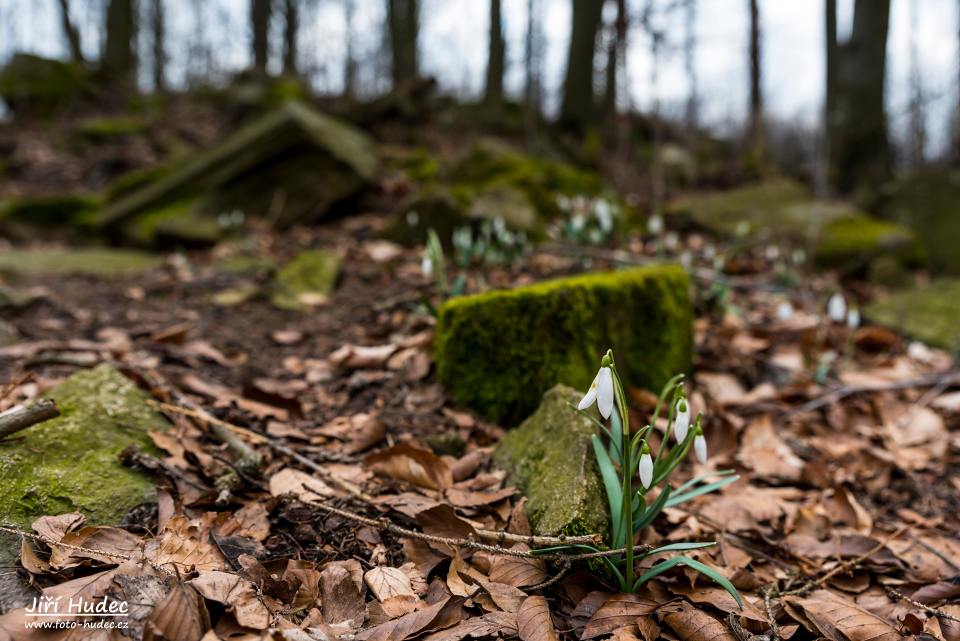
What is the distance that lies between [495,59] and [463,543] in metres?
12.2

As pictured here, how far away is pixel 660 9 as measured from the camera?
6645mm

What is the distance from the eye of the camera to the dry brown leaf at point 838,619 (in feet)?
5.18

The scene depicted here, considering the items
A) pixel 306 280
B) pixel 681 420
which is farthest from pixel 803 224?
pixel 681 420

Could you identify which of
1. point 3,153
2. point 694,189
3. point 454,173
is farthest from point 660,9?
point 3,153

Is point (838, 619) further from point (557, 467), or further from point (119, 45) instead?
point (119, 45)

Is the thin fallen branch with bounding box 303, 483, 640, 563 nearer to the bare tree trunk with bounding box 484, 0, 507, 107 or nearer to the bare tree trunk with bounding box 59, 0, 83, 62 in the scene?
the bare tree trunk with bounding box 484, 0, 507, 107

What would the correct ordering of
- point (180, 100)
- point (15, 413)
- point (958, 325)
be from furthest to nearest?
1. point (180, 100)
2. point (958, 325)
3. point (15, 413)

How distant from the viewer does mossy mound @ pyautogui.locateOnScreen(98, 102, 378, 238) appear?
6.20m

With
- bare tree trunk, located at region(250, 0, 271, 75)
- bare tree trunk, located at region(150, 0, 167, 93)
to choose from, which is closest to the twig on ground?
bare tree trunk, located at region(250, 0, 271, 75)

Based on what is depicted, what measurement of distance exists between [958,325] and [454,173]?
4.61 metres

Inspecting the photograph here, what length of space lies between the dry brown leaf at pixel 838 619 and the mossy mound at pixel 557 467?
59 cm

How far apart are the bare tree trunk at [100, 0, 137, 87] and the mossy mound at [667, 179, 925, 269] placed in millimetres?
13333

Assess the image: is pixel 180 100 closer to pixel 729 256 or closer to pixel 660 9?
pixel 660 9

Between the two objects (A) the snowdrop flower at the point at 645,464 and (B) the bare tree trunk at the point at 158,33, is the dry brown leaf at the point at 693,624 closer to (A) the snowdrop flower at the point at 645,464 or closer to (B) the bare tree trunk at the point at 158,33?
(A) the snowdrop flower at the point at 645,464
